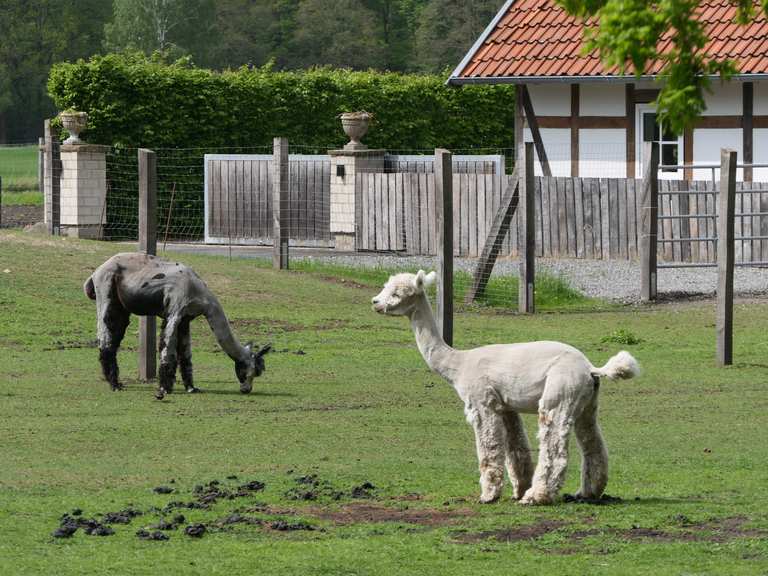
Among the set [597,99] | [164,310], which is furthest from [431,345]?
[597,99]

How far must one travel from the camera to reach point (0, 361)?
1770cm

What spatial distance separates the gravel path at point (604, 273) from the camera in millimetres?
24391

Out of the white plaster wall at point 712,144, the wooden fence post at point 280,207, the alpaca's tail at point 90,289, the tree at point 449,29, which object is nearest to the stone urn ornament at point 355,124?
the wooden fence post at point 280,207

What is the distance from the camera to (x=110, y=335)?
617 inches

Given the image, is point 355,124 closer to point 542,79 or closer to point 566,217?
point 542,79

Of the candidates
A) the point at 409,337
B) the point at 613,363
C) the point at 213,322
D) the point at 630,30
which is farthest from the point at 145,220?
the point at 630,30

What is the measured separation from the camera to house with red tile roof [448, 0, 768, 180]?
29422 millimetres

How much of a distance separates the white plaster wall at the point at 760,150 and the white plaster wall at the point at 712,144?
0.28 metres

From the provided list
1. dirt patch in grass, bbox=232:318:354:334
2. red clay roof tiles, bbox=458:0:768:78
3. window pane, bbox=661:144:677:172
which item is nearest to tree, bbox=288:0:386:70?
red clay roof tiles, bbox=458:0:768:78

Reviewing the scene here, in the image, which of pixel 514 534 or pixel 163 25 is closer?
pixel 514 534

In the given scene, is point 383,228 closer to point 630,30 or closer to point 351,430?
point 351,430

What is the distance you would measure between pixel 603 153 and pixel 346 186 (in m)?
5.24

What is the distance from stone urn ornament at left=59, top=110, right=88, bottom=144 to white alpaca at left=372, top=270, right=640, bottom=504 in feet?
67.4

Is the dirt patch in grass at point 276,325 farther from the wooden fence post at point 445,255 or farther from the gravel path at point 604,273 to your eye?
the gravel path at point 604,273
